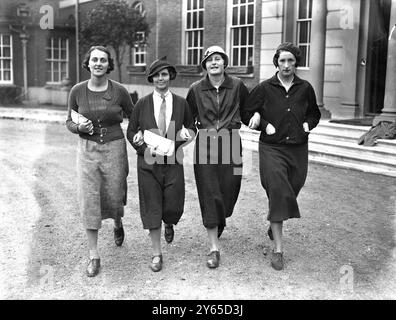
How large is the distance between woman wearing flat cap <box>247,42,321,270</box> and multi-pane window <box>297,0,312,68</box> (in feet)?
31.6

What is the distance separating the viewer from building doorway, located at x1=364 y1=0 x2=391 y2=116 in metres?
12.3

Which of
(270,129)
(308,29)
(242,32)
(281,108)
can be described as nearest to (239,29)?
(242,32)

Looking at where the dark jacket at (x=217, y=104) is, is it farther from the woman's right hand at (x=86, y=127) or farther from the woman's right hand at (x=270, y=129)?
the woman's right hand at (x=86, y=127)

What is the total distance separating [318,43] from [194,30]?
6.15 meters

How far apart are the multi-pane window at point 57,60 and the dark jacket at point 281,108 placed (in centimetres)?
2374

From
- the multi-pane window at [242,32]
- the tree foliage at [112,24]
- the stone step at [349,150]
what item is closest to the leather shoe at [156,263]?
the stone step at [349,150]

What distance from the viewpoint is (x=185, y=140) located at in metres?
4.66

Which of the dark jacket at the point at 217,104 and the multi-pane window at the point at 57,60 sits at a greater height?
the multi-pane window at the point at 57,60

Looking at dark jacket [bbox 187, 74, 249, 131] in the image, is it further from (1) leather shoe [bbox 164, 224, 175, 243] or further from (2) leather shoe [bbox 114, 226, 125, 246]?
(2) leather shoe [bbox 114, 226, 125, 246]

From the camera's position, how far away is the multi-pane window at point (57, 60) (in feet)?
88.0

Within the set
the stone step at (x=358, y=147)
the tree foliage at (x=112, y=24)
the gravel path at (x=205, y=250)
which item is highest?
the tree foliage at (x=112, y=24)

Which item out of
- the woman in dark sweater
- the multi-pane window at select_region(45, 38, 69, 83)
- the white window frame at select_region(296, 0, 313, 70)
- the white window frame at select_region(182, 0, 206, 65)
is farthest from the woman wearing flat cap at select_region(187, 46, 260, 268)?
the multi-pane window at select_region(45, 38, 69, 83)
